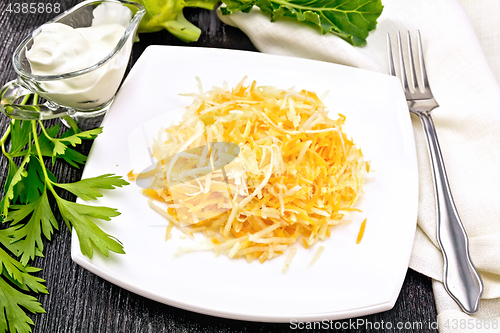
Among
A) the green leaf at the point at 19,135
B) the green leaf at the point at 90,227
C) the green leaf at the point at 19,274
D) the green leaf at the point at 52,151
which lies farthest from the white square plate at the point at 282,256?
the green leaf at the point at 19,135

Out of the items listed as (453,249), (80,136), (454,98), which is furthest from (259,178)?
(454,98)

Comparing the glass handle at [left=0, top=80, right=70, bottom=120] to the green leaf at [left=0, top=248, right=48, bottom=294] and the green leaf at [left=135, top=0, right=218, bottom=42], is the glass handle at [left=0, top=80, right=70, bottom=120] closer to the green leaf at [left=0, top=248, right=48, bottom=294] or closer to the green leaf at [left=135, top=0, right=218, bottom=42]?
the green leaf at [left=0, top=248, right=48, bottom=294]

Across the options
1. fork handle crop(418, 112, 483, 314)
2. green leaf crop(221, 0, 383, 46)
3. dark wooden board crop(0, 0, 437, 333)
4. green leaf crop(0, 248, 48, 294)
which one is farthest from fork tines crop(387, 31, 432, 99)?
green leaf crop(0, 248, 48, 294)

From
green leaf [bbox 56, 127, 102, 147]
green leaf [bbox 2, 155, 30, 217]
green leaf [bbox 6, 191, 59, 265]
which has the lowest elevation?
green leaf [bbox 6, 191, 59, 265]

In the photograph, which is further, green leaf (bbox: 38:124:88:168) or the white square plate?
green leaf (bbox: 38:124:88:168)

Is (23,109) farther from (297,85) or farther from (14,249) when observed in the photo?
(297,85)

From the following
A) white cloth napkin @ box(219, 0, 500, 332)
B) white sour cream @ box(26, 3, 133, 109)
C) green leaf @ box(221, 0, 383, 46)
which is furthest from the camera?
green leaf @ box(221, 0, 383, 46)

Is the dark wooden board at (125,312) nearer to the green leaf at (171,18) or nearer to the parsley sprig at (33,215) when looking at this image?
the parsley sprig at (33,215)

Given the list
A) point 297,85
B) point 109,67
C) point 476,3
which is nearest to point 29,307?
point 109,67
